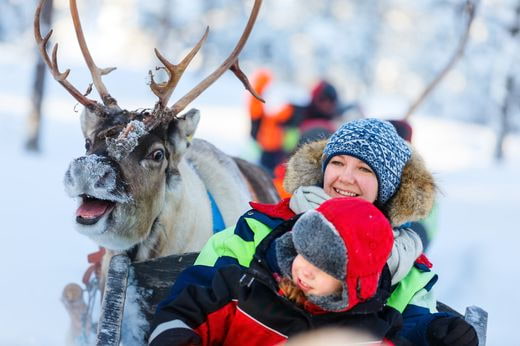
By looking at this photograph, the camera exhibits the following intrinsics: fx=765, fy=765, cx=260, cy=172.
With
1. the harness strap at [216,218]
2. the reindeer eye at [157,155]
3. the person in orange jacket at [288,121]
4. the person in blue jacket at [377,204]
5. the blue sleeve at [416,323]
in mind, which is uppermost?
the person in orange jacket at [288,121]

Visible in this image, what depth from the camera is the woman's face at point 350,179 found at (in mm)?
2973

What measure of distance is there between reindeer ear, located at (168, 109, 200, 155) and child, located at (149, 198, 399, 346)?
64.2 inches

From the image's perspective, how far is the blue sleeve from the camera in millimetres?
2730

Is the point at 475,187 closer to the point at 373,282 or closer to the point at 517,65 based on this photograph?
the point at 517,65

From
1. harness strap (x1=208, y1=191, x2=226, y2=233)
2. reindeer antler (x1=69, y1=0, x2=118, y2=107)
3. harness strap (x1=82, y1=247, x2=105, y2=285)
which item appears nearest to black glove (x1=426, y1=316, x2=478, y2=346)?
harness strap (x1=208, y1=191, x2=226, y2=233)

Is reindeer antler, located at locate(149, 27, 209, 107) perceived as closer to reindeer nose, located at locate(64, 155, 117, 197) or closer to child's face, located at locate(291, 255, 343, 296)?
reindeer nose, located at locate(64, 155, 117, 197)

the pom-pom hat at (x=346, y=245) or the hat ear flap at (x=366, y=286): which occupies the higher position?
the pom-pom hat at (x=346, y=245)

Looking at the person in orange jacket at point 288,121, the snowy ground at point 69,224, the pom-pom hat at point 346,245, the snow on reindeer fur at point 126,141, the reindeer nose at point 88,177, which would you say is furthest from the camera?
the person in orange jacket at point 288,121

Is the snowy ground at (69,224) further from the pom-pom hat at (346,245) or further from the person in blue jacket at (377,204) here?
the pom-pom hat at (346,245)

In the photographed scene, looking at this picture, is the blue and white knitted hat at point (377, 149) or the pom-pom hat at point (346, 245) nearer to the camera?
the pom-pom hat at point (346, 245)

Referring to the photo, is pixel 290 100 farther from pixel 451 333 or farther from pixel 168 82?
pixel 451 333

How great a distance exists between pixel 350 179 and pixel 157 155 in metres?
1.26

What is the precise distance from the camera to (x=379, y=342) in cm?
237

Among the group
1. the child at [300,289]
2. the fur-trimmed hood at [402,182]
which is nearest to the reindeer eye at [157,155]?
the fur-trimmed hood at [402,182]
